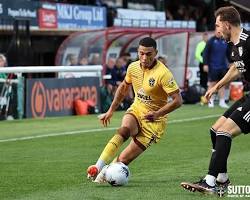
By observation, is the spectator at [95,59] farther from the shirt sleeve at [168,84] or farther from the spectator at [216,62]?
the shirt sleeve at [168,84]

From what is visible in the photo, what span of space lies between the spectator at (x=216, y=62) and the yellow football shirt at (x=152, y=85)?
43.5 feet

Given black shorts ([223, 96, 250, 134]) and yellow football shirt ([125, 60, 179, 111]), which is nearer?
black shorts ([223, 96, 250, 134])

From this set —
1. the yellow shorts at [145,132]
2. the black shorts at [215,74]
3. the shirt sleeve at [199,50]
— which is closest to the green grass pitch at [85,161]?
the yellow shorts at [145,132]

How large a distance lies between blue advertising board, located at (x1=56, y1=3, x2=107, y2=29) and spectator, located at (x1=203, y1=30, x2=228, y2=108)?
6532 mm

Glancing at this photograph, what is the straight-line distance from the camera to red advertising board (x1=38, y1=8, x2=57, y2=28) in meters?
26.5

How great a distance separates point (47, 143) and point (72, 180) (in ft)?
14.5

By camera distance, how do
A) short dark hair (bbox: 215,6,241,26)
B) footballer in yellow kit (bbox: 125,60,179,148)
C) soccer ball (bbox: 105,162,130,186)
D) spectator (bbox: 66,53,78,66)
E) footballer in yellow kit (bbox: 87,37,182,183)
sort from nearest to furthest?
short dark hair (bbox: 215,6,241,26) < soccer ball (bbox: 105,162,130,186) < footballer in yellow kit (bbox: 87,37,182,183) < footballer in yellow kit (bbox: 125,60,179,148) < spectator (bbox: 66,53,78,66)

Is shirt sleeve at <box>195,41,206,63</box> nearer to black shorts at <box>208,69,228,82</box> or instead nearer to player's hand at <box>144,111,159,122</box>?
black shorts at <box>208,69,228,82</box>

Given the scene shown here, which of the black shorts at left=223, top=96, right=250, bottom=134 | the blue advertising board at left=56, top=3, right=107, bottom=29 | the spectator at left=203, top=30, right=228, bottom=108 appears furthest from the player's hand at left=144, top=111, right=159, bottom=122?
the blue advertising board at left=56, top=3, right=107, bottom=29

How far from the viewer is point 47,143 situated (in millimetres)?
13977

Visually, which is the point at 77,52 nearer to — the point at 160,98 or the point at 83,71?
the point at 83,71

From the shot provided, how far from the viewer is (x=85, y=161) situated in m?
11.6

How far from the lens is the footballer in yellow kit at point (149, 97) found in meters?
9.54

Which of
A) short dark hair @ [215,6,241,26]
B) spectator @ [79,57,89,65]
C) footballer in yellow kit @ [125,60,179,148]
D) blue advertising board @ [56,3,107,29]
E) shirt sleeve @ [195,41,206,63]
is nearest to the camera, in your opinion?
short dark hair @ [215,6,241,26]
